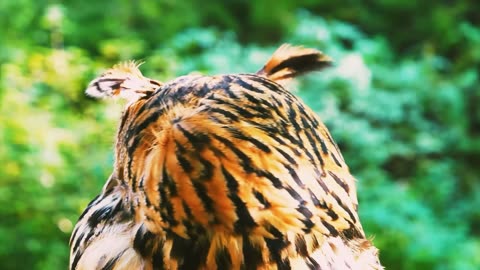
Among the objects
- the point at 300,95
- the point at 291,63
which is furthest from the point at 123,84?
the point at 300,95

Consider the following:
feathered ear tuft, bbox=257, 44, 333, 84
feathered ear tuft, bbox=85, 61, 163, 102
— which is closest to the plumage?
feathered ear tuft, bbox=85, 61, 163, 102

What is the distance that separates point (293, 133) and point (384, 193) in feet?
7.68

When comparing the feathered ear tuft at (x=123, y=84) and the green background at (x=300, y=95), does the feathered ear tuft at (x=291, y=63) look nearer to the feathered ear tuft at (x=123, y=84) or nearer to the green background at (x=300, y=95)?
the feathered ear tuft at (x=123, y=84)

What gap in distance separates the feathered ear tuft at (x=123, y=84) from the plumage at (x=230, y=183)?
9cm

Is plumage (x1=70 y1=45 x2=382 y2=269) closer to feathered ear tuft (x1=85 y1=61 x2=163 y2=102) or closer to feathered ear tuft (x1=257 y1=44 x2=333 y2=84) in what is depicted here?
feathered ear tuft (x1=85 y1=61 x2=163 y2=102)

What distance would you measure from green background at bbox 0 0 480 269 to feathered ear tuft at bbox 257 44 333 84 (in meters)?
1.25

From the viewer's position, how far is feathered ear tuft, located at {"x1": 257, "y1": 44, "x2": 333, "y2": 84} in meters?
1.36

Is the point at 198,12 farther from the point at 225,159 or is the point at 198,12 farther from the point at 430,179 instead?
the point at 225,159

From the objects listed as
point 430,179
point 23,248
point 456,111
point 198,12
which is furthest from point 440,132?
point 23,248

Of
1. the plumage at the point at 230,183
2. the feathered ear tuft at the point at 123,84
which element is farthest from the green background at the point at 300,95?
the plumage at the point at 230,183

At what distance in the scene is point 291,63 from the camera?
53.9 inches

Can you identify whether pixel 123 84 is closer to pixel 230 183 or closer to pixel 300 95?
pixel 230 183

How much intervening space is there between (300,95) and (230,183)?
8.66 feet

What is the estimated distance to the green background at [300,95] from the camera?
120 inches
